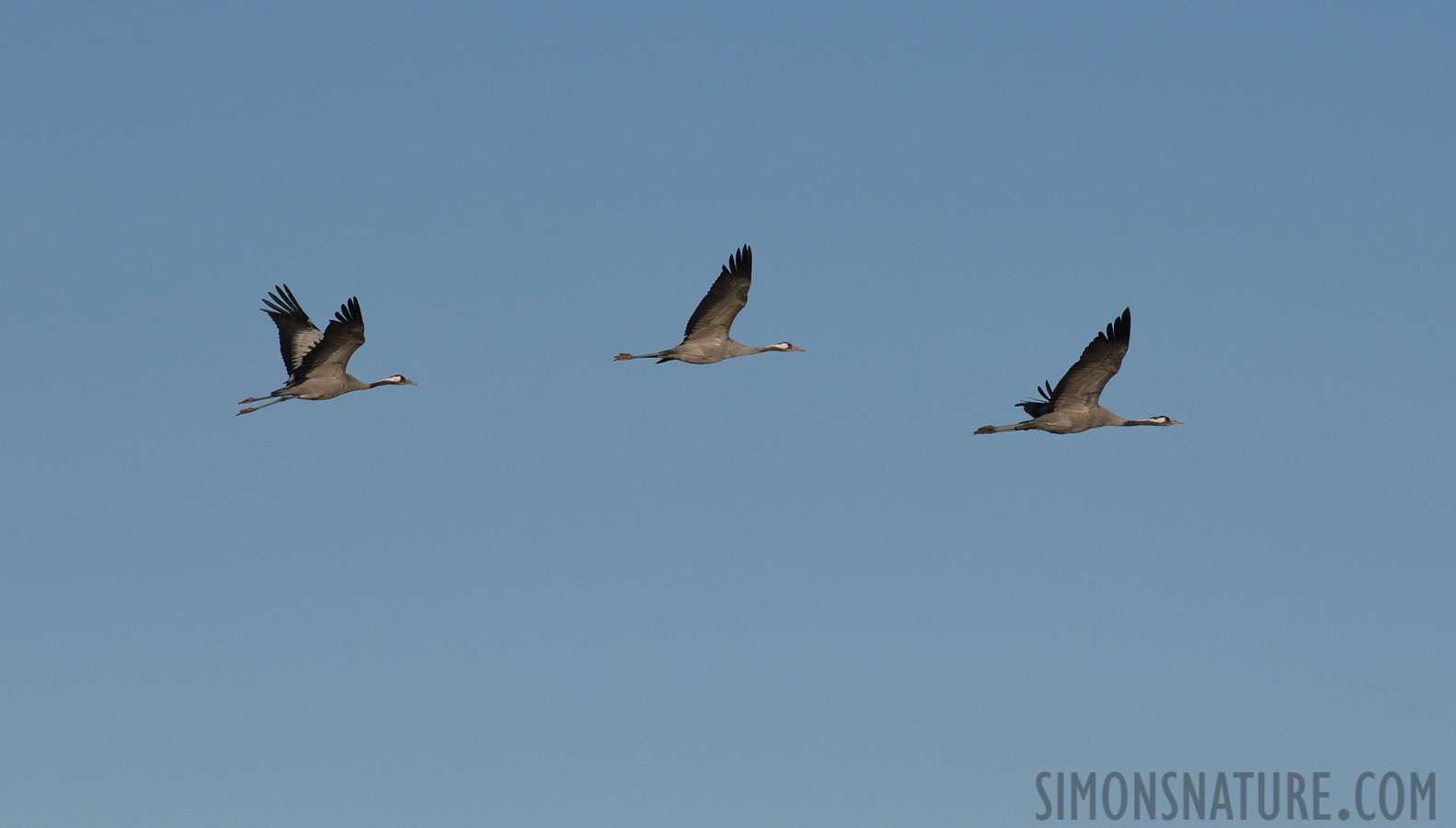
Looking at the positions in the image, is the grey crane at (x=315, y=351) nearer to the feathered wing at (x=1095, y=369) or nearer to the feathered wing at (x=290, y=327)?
the feathered wing at (x=290, y=327)

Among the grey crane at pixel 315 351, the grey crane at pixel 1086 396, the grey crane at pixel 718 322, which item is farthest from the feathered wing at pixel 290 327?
the grey crane at pixel 1086 396

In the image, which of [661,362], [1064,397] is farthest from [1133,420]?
[661,362]

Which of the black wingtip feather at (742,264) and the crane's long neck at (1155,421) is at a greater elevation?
the black wingtip feather at (742,264)

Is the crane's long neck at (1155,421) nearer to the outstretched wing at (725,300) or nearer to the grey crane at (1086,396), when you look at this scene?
the grey crane at (1086,396)

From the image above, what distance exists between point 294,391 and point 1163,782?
60.9 feet

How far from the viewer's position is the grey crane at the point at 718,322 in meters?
26.7

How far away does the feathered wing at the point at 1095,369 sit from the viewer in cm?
2283

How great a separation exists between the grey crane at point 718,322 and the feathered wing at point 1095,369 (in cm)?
715

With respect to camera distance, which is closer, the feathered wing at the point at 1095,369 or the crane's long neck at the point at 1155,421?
the feathered wing at the point at 1095,369

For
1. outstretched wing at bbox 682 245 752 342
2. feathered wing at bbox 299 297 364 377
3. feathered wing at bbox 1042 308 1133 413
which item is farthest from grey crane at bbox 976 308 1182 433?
feathered wing at bbox 299 297 364 377

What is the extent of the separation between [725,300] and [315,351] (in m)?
8.76

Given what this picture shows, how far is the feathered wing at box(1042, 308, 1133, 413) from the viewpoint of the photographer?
22828 mm

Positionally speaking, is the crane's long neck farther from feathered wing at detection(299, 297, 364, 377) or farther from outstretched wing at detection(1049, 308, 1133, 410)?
feathered wing at detection(299, 297, 364, 377)

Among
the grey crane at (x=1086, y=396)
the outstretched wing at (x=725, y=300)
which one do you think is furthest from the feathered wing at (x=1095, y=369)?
the outstretched wing at (x=725, y=300)
